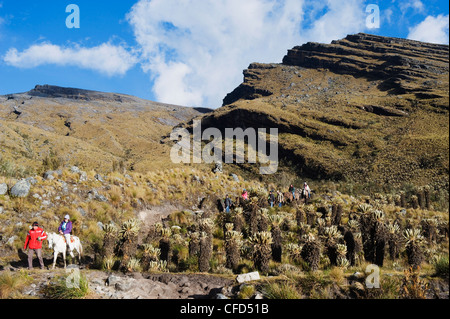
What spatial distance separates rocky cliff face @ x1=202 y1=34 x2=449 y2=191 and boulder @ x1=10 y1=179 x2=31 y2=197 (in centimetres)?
4810

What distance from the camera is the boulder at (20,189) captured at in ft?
37.8

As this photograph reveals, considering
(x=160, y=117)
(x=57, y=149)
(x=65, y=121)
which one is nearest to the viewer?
(x=57, y=149)

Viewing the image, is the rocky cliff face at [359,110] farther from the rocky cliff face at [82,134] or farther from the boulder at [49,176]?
the boulder at [49,176]

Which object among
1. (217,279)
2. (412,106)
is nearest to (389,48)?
(412,106)

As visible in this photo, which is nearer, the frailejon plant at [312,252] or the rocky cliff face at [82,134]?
the frailejon plant at [312,252]

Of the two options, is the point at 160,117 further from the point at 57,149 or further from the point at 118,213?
the point at 118,213

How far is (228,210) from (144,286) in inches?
440

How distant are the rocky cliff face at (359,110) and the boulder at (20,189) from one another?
158ft

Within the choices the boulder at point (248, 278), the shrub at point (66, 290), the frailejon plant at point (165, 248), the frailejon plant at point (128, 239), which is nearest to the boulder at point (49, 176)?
the frailejon plant at point (128, 239)

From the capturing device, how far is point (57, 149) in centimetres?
4991

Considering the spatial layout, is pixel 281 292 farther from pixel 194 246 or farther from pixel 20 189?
pixel 20 189

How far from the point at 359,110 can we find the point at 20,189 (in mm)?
88585

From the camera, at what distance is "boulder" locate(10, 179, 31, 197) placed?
37.8 ft

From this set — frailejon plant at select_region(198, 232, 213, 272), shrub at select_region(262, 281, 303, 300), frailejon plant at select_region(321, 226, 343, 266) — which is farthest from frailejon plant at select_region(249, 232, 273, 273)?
shrub at select_region(262, 281, 303, 300)
